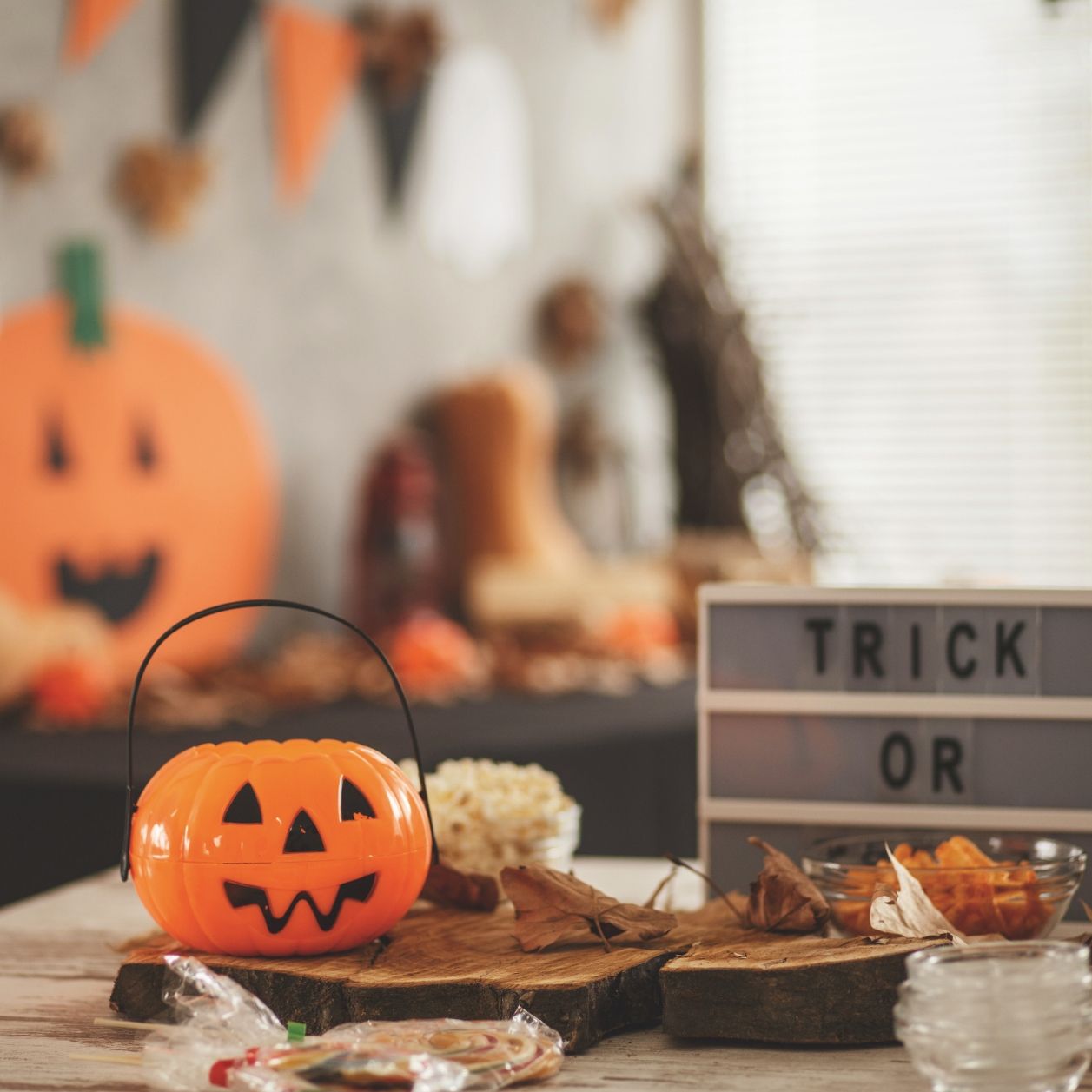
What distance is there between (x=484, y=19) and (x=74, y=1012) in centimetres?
379

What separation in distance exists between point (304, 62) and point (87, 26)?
64cm

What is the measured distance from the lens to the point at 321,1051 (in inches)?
28.9

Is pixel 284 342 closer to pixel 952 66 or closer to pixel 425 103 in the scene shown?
pixel 425 103

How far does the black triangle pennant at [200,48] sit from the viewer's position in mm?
3162

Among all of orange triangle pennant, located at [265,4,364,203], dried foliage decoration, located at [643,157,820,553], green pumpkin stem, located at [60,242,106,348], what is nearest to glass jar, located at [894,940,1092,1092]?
green pumpkin stem, located at [60,242,106,348]

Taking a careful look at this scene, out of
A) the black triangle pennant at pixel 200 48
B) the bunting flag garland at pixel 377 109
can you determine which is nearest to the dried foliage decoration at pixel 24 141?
the bunting flag garland at pixel 377 109

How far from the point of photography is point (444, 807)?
107cm

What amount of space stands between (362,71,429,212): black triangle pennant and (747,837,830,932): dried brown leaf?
123 inches

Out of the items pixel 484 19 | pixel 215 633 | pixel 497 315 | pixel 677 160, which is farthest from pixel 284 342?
pixel 677 160

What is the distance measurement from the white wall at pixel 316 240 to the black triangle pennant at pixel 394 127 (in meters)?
0.06

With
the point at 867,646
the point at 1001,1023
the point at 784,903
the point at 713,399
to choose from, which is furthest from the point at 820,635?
the point at 713,399

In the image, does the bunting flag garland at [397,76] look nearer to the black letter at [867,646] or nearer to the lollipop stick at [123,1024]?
the black letter at [867,646]

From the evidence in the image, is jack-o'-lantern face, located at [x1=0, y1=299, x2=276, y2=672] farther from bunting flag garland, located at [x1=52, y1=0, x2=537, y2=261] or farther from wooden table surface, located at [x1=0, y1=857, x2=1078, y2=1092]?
wooden table surface, located at [x1=0, y1=857, x2=1078, y2=1092]

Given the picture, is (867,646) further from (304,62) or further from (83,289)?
(304,62)
